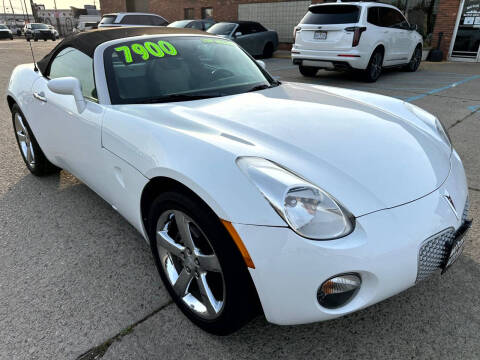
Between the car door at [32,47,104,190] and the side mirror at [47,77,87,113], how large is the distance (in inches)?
1.6

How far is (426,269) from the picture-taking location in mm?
1559

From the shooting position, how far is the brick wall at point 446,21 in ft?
42.1

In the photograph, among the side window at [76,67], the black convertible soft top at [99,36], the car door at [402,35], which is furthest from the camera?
the car door at [402,35]

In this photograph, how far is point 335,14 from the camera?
7941 mm

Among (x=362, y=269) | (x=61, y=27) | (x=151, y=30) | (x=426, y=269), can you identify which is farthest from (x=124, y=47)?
(x=61, y=27)

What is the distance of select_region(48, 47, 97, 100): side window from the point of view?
244 centimetres

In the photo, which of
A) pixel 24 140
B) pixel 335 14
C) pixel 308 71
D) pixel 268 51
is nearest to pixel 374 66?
pixel 335 14

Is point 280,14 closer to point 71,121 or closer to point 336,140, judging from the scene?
point 71,121

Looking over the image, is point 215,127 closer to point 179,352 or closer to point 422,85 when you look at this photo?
point 179,352

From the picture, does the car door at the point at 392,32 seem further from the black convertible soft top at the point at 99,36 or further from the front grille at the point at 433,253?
the front grille at the point at 433,253

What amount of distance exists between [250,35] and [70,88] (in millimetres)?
11878

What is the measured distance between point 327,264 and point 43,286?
5.56ft

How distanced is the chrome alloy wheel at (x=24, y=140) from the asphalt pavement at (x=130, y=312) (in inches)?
27.2

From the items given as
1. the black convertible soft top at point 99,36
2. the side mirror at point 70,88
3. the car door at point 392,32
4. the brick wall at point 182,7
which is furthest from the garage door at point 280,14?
the side mirror at point 70,88
